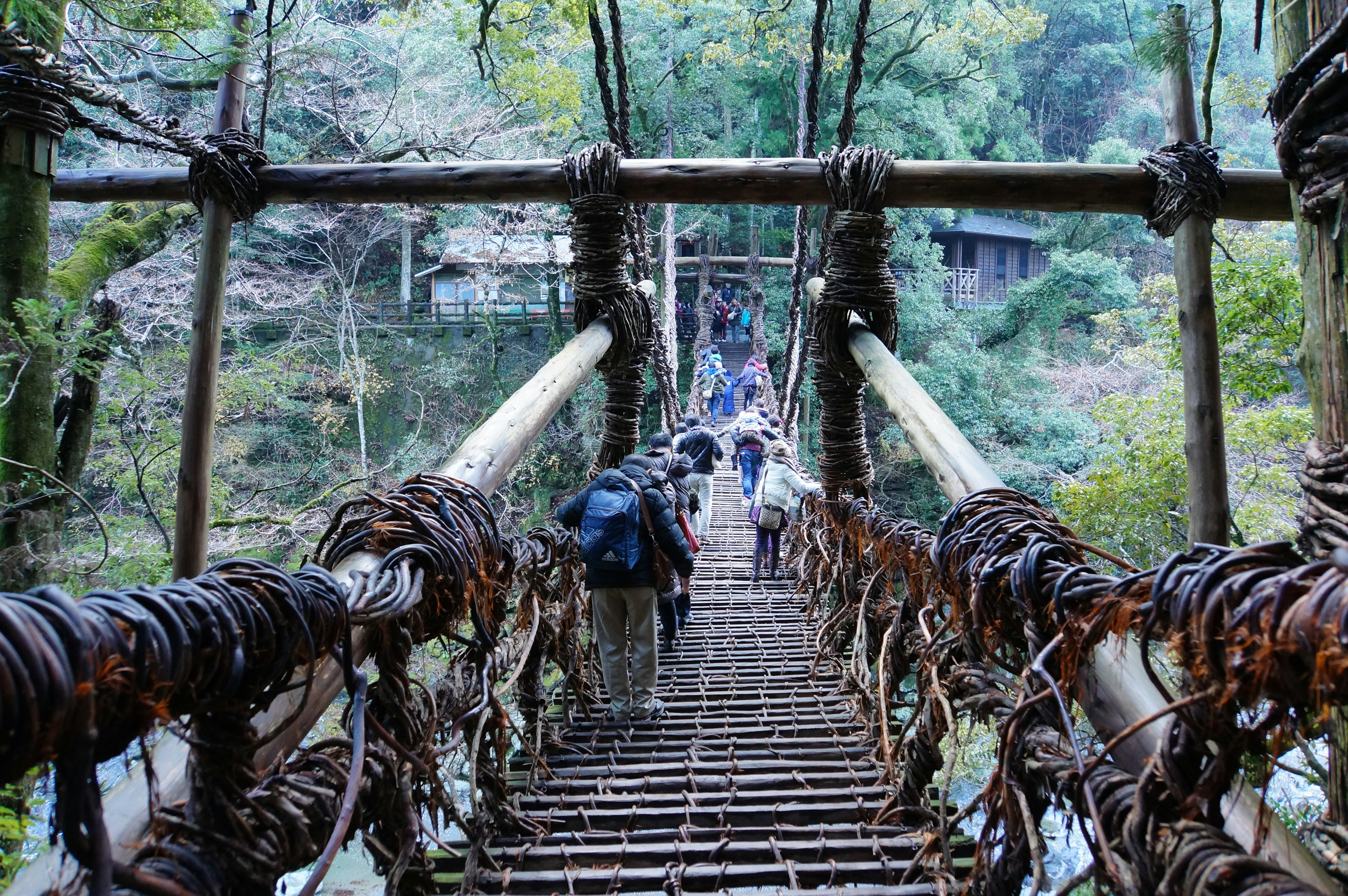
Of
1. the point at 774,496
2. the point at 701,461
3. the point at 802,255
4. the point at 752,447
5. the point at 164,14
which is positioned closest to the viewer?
the point at 164,14

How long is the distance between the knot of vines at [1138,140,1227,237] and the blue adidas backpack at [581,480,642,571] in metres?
1.81

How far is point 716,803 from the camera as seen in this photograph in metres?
1.98

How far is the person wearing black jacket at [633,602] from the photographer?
8.49 ft

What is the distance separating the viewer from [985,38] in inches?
479

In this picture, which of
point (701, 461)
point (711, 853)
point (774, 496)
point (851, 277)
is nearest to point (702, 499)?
point (701, 461)

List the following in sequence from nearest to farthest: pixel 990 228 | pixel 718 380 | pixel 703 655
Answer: pixel 703 655, pixel 718 380, pixel 990 228

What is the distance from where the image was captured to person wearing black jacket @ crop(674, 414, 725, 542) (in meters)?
5.05

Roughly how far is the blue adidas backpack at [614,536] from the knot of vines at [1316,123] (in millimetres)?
1798

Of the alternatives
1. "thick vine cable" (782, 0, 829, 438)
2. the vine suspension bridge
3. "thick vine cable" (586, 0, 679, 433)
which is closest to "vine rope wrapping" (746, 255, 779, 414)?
"thick vine cable" (782, 0, 829, 438)

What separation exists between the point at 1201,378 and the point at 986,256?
1551 centimetres

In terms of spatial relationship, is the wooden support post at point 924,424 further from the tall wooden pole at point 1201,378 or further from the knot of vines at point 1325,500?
the tall wooden pole at point 1201,378

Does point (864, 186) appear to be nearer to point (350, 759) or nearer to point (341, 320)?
point (350, 759)

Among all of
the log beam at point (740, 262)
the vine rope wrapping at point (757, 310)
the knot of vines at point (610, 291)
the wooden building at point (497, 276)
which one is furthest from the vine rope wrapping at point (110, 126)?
the vine rope wrapping at point (757, 310)

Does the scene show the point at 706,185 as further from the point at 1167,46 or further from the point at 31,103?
the point at 31,103
